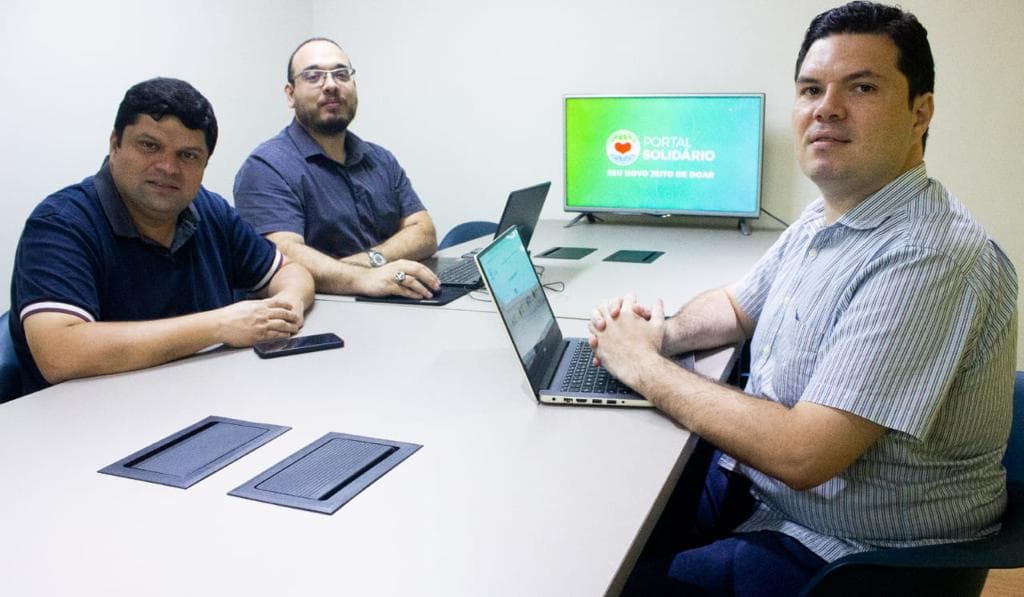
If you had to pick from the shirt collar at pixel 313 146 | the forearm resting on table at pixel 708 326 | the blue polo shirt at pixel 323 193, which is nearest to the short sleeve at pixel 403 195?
the blue polo shirt at pixel 323 193

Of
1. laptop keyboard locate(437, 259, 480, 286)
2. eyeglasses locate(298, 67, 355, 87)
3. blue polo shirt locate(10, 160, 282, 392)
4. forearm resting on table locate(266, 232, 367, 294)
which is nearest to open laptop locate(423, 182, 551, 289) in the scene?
laptop keyboard locate(437, 259, 480, 286)

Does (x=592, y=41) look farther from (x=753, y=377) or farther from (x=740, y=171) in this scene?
(x=753, y=377)

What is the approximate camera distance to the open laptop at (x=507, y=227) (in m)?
2.44

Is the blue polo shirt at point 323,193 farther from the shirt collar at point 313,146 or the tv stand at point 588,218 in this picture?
the tv stand at point 588,218

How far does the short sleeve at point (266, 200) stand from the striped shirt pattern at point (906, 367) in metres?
1.76

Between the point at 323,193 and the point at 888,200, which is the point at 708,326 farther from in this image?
the point at 323,193

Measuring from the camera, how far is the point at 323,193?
9.52ft

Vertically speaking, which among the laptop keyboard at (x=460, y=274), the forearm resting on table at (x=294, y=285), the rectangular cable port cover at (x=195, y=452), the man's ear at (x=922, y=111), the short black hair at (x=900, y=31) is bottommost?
the laptop keyboard at (x=460, y=274)

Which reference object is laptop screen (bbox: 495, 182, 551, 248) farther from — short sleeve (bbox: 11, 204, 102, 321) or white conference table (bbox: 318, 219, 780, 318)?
short sleeve (bbox: 11, 204, 102, 321)

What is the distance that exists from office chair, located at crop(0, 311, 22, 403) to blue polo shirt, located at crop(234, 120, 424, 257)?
0.92 meters

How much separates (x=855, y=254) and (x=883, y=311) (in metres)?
0.17

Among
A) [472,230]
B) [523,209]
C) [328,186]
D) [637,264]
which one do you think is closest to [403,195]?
[328,186]

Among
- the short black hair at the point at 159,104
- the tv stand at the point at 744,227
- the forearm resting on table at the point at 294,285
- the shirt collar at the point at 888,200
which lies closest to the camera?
the shirt collar at the point at 888,200

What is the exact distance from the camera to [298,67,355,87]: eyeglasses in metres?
2.96
